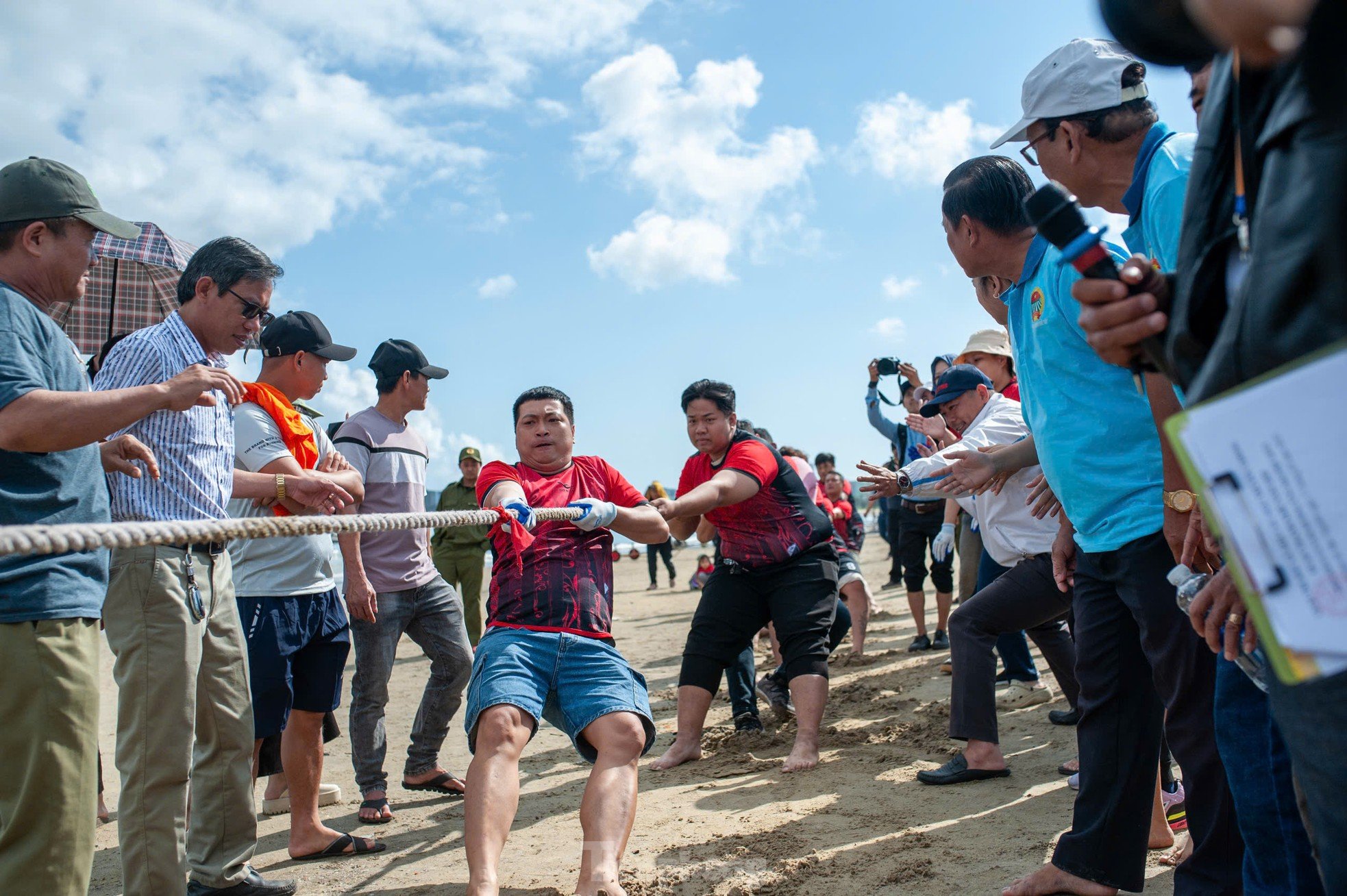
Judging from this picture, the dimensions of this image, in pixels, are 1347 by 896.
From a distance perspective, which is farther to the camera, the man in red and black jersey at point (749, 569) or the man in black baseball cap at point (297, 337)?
the man in red and black jersey at point (749, 569)

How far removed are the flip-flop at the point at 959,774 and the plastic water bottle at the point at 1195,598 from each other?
7.51 ft

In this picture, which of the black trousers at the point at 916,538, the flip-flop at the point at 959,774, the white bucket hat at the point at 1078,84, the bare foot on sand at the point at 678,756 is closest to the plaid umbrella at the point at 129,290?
the bare foot on sand at the point at 678,756

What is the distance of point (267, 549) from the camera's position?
3967 mm

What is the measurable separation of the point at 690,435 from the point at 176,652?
9.64ft

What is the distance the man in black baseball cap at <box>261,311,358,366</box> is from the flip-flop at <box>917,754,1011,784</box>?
3.27 meters

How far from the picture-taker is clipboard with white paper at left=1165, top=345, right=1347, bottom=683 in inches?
38.2

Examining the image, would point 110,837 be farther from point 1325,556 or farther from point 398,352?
point 1325,556

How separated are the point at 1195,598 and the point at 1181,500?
531 mm

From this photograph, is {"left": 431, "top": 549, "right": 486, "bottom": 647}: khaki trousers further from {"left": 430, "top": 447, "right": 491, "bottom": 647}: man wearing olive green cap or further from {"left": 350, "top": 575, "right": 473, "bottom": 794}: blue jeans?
{"left": 350, "top": 575, "right": 473, "bottom": 794}: blue jeans

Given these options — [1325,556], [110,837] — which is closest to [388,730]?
[110,837]

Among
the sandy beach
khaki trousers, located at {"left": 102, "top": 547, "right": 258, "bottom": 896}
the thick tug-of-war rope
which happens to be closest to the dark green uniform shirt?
the sandy beach

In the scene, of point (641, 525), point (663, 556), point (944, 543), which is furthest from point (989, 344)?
point (663, 556)

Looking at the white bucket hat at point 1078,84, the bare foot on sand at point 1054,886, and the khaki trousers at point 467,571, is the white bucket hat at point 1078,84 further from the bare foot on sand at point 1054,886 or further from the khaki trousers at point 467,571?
the khaki trousers at point 467,571

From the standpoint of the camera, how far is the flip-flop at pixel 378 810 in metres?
4.15
